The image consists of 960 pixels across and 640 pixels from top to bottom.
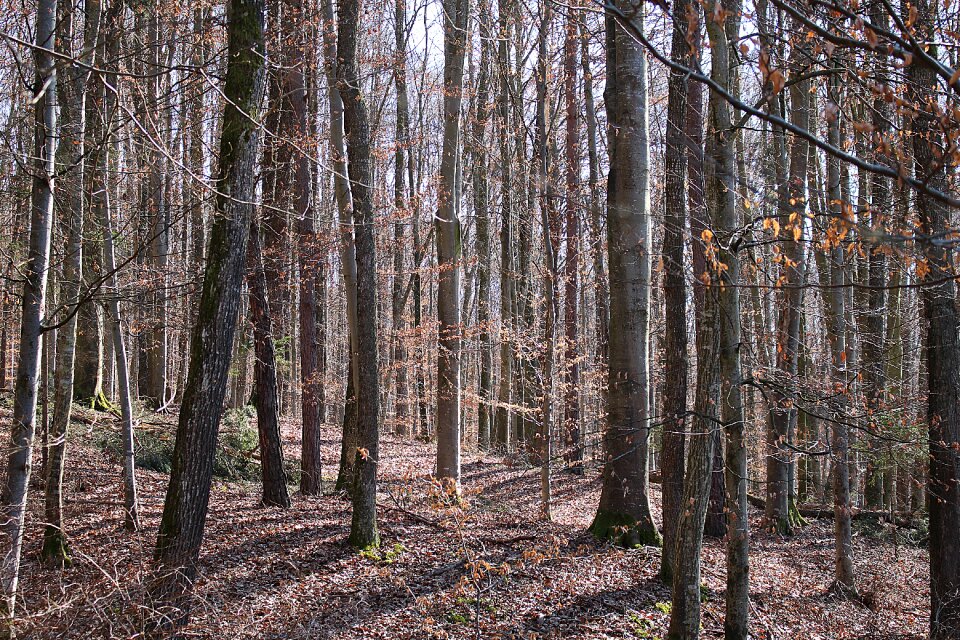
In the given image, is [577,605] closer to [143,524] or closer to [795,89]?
[143,524]

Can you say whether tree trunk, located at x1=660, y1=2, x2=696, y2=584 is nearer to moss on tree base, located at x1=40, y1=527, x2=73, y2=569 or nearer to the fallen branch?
the fallen branch

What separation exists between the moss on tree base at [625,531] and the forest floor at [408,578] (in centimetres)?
17

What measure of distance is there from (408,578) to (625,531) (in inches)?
111

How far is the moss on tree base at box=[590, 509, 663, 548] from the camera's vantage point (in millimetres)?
7809

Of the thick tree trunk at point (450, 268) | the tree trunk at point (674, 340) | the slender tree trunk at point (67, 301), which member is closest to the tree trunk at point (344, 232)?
the thick tree trunk at point (450, 268)

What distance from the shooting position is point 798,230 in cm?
308

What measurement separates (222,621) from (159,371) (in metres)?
11.0

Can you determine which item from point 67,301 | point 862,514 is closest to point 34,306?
point 67,301

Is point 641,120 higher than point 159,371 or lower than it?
higher

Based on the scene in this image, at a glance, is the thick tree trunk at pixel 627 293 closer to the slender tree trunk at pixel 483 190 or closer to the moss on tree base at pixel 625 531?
the moss on tree base at pixel 625 531

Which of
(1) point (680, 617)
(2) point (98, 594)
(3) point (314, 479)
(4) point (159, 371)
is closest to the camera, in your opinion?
(2) point (98, 594)

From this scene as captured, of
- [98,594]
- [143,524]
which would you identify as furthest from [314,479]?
[98,594]

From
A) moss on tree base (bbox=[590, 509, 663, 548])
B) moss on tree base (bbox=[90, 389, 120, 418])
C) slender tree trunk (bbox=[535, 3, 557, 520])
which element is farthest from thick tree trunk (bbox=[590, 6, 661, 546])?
A: moss on tree base (bbox=[90, 389, 120, 418])

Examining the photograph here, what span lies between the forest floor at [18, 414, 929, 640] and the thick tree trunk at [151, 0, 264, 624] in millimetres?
282
